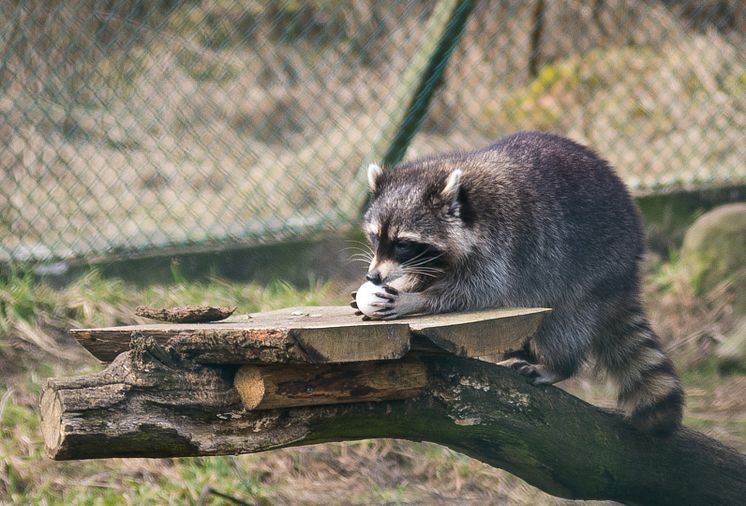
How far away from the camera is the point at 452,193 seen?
11.8 feet

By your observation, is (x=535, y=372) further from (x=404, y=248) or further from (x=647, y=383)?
(x=404, y=248)

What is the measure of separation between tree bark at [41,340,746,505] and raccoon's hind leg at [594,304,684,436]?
0.26ft

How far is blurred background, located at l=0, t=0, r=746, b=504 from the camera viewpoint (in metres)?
4.58

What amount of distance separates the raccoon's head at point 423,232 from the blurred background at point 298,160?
1.23 metres

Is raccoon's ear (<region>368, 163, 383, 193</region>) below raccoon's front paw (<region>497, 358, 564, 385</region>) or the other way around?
the other way around

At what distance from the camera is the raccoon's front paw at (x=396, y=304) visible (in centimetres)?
315

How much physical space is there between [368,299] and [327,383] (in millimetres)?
456

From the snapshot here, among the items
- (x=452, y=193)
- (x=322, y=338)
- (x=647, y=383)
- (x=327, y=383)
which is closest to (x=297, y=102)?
(x=452, y=193)

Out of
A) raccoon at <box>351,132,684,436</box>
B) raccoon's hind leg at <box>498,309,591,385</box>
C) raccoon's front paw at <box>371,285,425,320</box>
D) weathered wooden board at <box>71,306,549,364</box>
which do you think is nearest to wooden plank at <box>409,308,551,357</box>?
weathered wooden board at <box>71,306,549,364</box>

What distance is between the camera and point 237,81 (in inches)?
296

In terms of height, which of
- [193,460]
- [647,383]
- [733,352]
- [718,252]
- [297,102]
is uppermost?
[647,383]

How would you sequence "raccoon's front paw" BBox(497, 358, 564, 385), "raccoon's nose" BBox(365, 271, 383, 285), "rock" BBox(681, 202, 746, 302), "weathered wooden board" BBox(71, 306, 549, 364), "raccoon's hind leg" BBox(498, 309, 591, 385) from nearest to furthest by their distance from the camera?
"weathered wooden board" BBox(71, 306, 549, 364)
"raccoon's nose" BBox(365, 271, 383, 285)
"raccoon's front paw" BBox(497, 358, 564, 385)
"raccoon's hind leg" BBox(498, 309, 591, 385)
"rock" BBox(681, 202, 746, 302)

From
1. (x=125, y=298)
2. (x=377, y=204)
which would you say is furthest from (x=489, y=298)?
(x=125, y=298)

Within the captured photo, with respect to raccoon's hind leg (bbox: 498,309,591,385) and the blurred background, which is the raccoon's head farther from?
the blurred background
